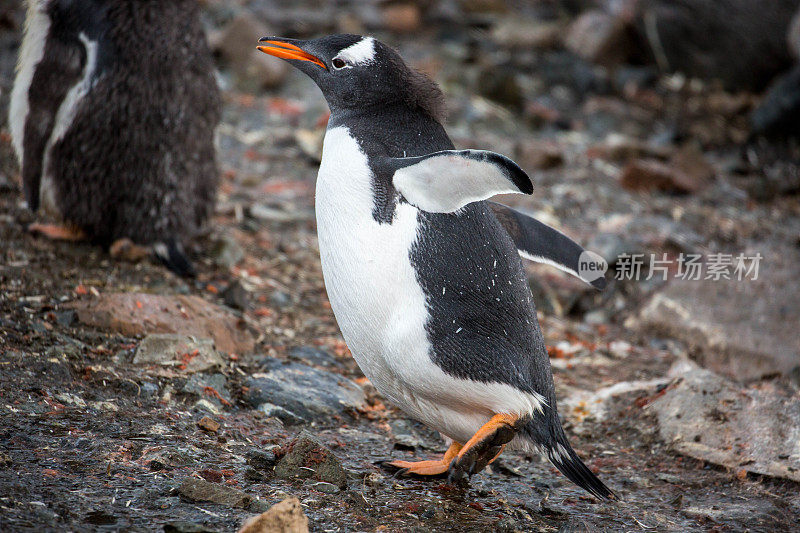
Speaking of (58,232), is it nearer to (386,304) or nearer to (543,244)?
(386,304)

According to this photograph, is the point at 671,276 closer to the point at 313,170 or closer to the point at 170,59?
the point at 313,170

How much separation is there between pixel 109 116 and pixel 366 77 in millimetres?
1563

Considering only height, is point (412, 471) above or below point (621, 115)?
below

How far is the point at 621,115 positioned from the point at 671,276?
2984 millimetres

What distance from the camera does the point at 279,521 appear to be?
1890 mm

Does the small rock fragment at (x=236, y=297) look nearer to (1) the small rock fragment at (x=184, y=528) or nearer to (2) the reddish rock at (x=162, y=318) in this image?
(2) the reddish rock at (x=162, y=318)

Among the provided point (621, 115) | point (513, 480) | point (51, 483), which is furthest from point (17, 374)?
point (621, 115)

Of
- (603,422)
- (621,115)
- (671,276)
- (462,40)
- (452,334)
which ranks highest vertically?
(462,40)

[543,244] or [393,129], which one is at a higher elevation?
[393,129]

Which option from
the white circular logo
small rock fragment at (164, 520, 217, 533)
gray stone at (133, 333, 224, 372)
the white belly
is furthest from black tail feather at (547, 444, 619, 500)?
gray stone at (133, 333, 224, 372)

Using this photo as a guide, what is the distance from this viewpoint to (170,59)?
3795mm

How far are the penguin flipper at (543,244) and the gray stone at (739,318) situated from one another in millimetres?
1238

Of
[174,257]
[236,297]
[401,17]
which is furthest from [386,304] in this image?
[401,17]

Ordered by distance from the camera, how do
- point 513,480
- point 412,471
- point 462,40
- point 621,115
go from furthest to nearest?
point 462,40
point 621,115
point 513,480
point 412,471
